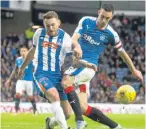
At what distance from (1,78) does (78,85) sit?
14.6 meters

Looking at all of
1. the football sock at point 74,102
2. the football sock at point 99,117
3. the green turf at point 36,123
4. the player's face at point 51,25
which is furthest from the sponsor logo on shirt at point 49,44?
the green turf at point 36,123

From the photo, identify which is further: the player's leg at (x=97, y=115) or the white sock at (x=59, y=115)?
the player's leg at (x=97, y=115)

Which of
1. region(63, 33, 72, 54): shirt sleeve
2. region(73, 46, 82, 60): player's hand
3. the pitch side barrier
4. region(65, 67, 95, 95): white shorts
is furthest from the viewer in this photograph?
the pitch side barrier

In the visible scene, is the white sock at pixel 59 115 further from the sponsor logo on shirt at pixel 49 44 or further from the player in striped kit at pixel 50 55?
the sponsor logo on shirt at pixel 49 44

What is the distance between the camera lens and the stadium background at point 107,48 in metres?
24.1

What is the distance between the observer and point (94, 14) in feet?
102

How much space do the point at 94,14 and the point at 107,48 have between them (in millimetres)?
1892

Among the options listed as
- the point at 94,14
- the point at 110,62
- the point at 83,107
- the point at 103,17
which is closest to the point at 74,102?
the point at 83,107

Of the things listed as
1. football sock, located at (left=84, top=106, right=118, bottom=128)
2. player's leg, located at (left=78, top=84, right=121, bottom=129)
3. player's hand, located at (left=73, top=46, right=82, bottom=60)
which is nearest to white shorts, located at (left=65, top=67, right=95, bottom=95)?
player's leg, located at (left=78, top=84, right=121, bottom=129)

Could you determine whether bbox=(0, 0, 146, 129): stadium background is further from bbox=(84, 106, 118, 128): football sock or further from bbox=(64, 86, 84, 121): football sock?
bbox=(64, 86, 84, 121): football sock

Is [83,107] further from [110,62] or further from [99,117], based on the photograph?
[110,62]

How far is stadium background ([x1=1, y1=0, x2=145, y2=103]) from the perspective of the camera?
2597 centimetres

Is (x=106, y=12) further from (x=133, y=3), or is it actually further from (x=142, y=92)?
(x=133, y=3)

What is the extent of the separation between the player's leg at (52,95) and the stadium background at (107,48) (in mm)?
13065
